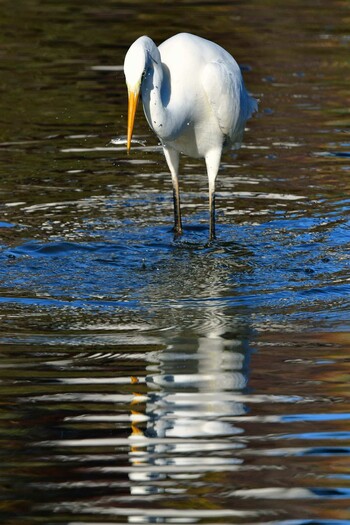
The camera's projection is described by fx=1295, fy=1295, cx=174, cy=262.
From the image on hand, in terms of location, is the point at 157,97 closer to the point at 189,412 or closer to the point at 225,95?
the point at 225,95

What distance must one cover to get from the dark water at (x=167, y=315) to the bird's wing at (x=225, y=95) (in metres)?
0.77

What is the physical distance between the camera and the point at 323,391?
6.19m

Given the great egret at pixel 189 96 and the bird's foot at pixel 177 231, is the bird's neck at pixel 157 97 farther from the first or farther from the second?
the bird's foot at pixel 177 231

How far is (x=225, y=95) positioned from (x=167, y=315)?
2504 millimetres

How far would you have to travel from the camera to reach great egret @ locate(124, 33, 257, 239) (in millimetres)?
8414

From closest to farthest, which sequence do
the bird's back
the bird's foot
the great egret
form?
the great egret → the bird's back → the bird's foot

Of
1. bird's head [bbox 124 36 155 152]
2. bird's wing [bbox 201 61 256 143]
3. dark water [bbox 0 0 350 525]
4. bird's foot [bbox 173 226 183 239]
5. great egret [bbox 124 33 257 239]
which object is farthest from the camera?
bird's foot [bbox 173 226 183 239]

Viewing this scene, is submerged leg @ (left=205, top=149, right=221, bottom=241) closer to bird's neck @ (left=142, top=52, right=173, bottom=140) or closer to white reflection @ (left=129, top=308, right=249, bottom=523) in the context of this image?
bird's neck @ (left=142, top=52, right=173, bottom=140)

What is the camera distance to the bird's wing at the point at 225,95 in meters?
9.20

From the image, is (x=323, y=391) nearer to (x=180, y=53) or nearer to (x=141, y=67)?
(x=141, y=67)

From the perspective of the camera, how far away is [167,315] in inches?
292

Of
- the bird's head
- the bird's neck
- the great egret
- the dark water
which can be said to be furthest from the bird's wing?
the bird's head

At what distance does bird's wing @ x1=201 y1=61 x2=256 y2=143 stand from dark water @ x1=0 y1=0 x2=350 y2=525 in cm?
77

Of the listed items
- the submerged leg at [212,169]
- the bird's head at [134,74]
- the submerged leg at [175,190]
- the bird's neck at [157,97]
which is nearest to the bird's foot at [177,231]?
the submerged leg at [175,190]
